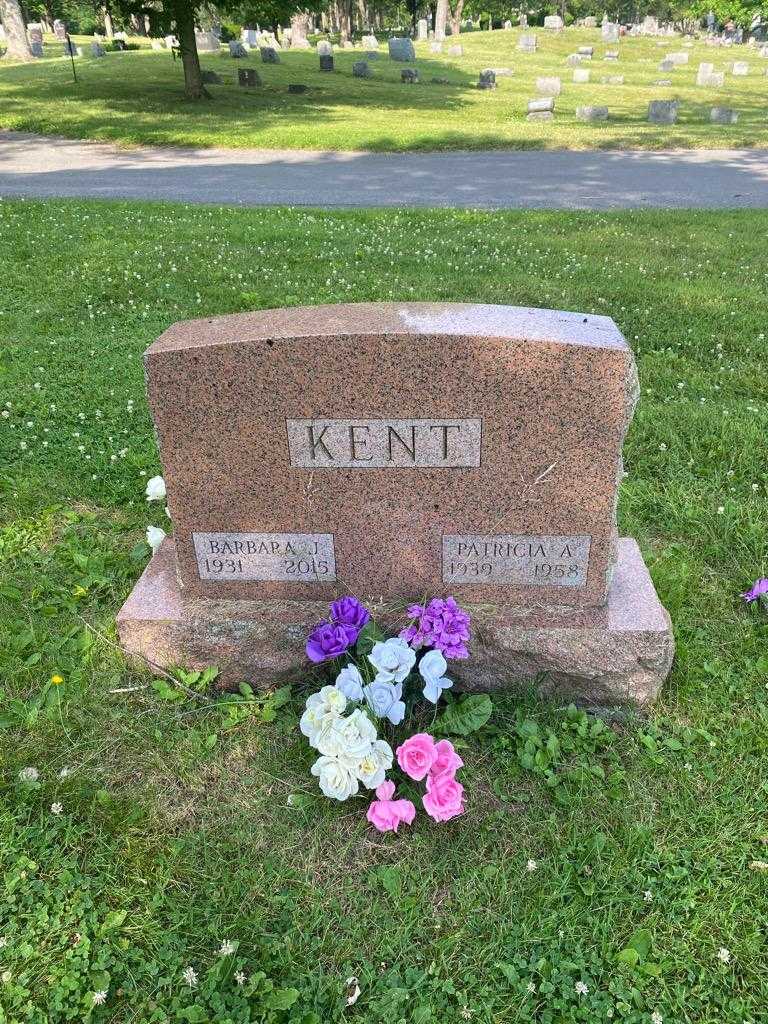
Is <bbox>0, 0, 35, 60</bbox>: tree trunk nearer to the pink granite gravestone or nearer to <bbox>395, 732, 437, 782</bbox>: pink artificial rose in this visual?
the pink granite gravestone

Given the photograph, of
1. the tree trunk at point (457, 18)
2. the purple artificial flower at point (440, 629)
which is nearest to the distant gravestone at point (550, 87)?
the purple artificial flower at point (440, 629)

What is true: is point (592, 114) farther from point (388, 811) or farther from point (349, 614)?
point (388, 811)

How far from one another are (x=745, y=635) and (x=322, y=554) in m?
1.71

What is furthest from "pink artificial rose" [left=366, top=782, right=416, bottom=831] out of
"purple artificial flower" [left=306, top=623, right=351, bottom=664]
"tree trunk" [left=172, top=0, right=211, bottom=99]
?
"tree trunk" [left=172, top=0, right=211, bottom=99]

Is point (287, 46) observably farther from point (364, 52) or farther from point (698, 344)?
point (698, 344)

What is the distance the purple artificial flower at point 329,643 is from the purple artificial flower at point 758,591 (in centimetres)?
175

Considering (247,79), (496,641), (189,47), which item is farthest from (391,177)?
(247,79)

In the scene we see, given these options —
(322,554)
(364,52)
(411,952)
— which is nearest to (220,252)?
(322,554)

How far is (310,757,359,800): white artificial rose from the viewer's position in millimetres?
2488

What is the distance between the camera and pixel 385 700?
8.59ft

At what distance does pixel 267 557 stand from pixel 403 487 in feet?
1.92

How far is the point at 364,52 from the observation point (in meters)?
39.2

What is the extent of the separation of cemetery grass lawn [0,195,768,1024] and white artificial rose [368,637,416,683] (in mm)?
394

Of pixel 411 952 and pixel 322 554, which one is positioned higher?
pixel 322 554
